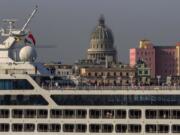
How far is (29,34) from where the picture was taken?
5028 centimetres

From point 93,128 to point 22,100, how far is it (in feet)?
15.8

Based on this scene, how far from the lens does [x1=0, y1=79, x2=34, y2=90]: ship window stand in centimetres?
4569

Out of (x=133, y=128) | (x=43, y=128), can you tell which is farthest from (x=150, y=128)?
(x=43, y=128)

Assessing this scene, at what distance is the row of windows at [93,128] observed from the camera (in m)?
43.2

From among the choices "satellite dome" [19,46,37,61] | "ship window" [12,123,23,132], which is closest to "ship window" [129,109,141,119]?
"ship window" [12,123,23,132]

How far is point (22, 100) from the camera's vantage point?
45781 millimetres

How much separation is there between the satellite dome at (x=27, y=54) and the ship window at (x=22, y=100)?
A: 3529 mm

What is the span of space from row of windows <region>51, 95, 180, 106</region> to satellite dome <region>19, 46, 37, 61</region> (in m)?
4.48

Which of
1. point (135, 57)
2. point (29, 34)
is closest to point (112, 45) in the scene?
point (135, 57)

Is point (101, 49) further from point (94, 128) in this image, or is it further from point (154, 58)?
point (94, 128)

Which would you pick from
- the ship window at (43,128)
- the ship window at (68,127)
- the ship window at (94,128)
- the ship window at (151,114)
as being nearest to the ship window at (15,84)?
the ship window at (43,128)

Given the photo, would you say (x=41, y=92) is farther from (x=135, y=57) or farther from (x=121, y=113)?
(x=135, y=57)

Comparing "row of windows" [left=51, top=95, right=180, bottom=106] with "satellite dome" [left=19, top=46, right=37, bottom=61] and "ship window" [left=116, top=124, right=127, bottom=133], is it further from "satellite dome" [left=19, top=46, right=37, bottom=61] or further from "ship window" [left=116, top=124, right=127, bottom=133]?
"satellite dome" [left=19, top=46, right=37, bottom=61]

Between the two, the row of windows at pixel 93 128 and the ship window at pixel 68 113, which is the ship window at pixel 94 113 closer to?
the row of windows at pixel 93 128
